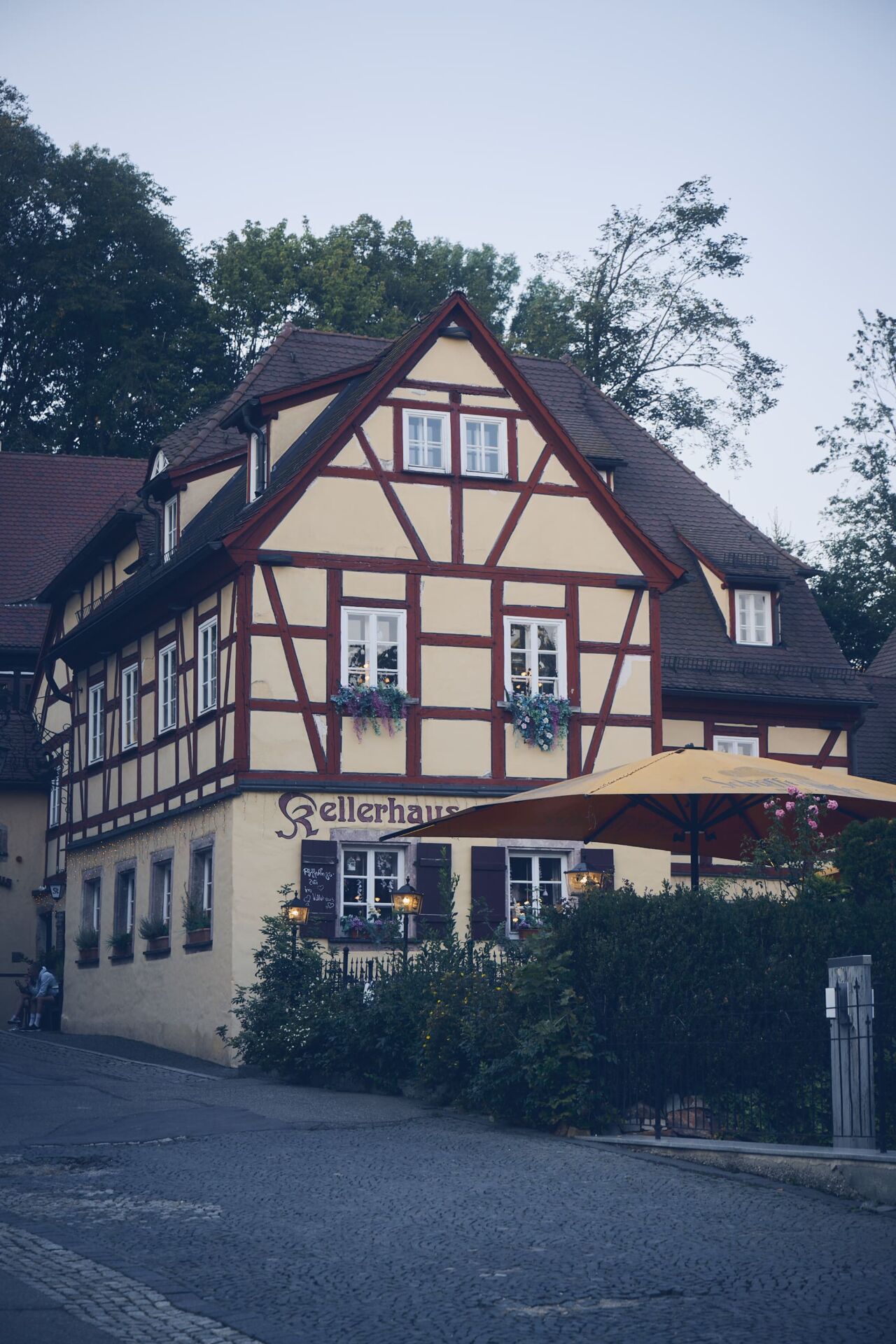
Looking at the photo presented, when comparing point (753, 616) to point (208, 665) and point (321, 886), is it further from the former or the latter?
point (321, 886)

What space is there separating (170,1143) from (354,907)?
9.65 meters

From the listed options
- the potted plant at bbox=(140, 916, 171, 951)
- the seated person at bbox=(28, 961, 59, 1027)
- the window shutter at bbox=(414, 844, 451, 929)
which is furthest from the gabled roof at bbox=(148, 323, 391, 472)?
the seated person at bbox=(28, 961, 59, 1027)

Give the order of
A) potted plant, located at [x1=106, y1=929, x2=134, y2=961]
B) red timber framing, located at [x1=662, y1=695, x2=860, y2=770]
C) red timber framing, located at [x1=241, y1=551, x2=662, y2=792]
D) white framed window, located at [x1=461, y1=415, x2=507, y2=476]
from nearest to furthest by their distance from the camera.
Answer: red timber framing, located at [x1=241, y1=551, x2=662, y2=792], white framed window, located at [x1=461, y1=415, x2=507, y2=476], potted plant, located at [x1=106, y1=929, x2=134, y2=961], red timber framing, located at [x1=662, y1=695, x2=860, y2=770]

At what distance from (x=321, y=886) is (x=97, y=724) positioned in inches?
345

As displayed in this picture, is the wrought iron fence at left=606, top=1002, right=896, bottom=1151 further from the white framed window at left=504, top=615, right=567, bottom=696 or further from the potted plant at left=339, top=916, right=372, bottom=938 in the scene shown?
the white framed window at left=504, top=615, right=567, bottom=696

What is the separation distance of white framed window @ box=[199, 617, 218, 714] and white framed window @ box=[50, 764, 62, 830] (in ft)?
31.2

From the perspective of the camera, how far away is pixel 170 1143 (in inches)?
586

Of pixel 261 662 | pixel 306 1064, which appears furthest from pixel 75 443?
pixel 306 1064

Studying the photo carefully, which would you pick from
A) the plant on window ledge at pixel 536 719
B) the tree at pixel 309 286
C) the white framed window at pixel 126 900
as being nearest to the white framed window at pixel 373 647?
the plant on window ledge at pixel 536 719

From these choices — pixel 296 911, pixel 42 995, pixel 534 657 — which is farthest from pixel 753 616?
pixel 42 995

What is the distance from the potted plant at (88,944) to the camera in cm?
3016

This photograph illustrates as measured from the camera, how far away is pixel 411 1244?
400 inches

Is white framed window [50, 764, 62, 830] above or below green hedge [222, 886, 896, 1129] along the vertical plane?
above

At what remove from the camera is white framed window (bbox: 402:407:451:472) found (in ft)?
85.4
